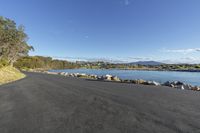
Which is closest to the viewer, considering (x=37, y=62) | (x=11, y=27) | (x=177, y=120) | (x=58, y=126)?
(x=58, y=126)

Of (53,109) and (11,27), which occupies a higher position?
(11,27)

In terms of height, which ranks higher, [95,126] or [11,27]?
[11,27]

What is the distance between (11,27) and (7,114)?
40.3 metres

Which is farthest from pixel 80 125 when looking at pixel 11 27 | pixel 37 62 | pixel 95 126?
pixel 37 62

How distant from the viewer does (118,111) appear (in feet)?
24.2

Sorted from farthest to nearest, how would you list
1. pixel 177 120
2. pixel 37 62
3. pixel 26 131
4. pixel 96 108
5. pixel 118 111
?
pixel 37 62, pixel 96 108, pixel 118 111, pixel 177 120, pixel 26 131

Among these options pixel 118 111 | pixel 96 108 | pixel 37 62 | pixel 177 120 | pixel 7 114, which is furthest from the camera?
pixel 37 62

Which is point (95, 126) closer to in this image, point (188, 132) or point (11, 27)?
point (188, 132)

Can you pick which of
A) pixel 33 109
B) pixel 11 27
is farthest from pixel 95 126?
pixel 11 27

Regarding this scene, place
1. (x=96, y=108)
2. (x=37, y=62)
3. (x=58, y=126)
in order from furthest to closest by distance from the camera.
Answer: (x=37, y=62), (x=96, y=108), (x=58, y=126)

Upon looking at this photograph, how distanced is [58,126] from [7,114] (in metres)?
2.73

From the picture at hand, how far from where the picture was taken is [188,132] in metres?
5.00

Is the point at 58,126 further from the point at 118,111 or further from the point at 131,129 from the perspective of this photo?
the point at 118,111

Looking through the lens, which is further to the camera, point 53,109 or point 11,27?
point 11,27
